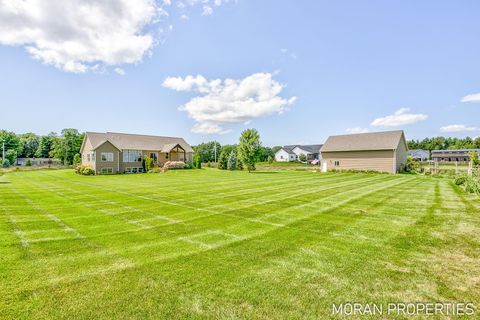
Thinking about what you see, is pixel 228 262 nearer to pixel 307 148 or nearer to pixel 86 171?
pixel 86 171

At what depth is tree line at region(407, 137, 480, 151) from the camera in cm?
8388

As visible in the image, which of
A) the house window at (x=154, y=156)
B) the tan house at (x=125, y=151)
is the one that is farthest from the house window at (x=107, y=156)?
the house window at (x=154, y=156)

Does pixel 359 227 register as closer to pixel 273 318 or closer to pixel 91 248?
pixel 273 318

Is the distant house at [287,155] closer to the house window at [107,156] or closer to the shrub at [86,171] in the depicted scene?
the house window at [107,156]

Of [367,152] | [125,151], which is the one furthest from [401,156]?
[125,151]

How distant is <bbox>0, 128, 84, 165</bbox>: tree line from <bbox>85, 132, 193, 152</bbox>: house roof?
12.8 meters

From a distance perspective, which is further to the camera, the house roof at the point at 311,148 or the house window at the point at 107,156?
the house roof at the point at 311,148

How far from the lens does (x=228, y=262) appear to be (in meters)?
4.54

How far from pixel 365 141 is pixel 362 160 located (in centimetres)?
315

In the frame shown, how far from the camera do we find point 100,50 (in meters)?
17.1

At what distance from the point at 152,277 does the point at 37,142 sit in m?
95.2

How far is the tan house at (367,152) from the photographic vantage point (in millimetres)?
31938

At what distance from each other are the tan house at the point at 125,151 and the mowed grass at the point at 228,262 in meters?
24.7

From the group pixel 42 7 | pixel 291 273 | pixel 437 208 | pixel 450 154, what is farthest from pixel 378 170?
pixel 450 154
